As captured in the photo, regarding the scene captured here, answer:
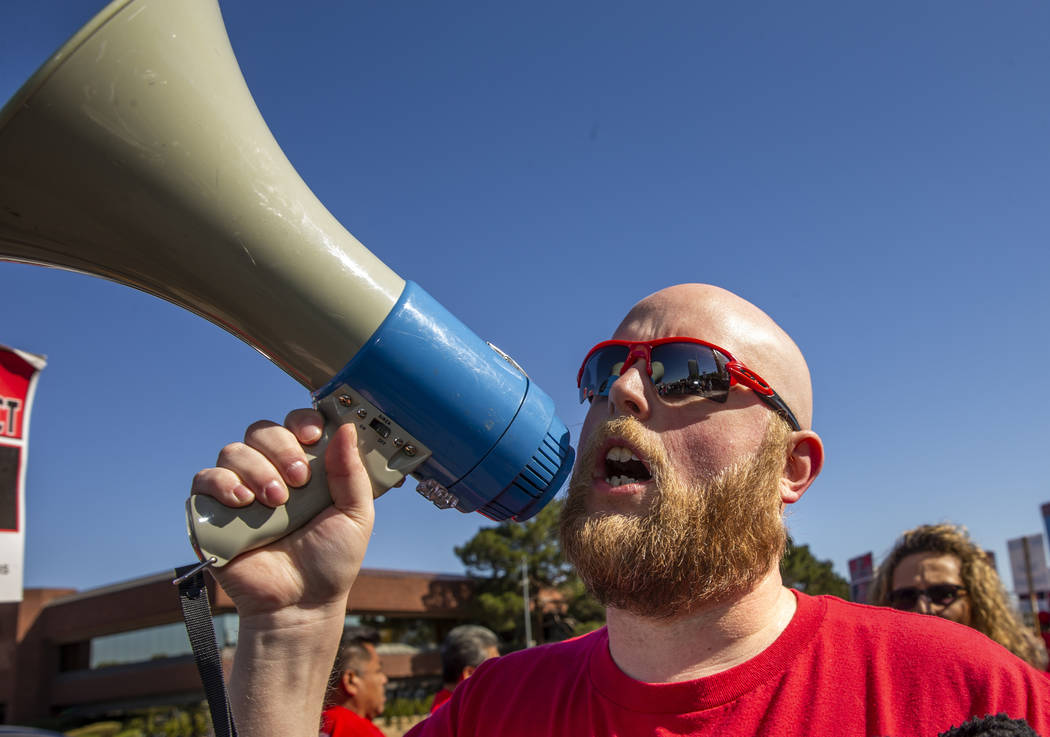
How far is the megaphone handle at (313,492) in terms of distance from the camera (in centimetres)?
154

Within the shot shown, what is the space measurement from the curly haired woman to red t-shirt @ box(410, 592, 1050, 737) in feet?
8.58

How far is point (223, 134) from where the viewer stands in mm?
1585

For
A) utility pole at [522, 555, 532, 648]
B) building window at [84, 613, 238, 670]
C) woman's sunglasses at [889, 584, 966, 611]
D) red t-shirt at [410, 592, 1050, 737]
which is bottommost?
red t-shirt at [410, 592, 1050, 737]

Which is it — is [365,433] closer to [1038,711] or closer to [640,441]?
[640,441]

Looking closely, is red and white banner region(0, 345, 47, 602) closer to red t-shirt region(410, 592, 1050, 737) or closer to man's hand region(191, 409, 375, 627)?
man's hand region(191, 409, 375, 627)

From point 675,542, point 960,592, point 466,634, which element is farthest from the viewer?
point 466,634

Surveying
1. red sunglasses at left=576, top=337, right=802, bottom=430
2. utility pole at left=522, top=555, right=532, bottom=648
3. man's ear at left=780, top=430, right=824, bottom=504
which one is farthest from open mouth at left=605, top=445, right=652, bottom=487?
utility pole at left=522, top=555, right=532, bottom=648

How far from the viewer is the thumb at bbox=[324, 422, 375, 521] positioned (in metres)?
1.64

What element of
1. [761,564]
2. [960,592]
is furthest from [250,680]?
[960,592]

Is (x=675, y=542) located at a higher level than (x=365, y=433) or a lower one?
lower

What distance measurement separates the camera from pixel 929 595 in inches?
155

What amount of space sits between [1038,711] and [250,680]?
4.47 feet

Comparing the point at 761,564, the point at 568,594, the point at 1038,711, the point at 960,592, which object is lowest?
the point at 1038,711

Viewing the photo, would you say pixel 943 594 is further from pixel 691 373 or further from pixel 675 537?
pixel 675 537
